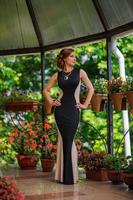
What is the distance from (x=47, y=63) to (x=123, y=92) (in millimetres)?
→ 7197

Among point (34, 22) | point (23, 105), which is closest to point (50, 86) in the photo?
point (23, 105)

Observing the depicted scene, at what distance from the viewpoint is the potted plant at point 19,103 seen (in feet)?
25.0

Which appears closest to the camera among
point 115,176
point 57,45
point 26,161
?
point 115,176

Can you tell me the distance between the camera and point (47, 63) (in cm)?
1306

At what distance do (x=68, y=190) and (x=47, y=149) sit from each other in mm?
2137

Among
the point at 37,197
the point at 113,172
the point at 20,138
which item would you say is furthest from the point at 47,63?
the point at 37,197

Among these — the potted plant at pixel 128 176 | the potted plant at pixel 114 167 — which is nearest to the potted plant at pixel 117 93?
the potted plant at pixel 114 167

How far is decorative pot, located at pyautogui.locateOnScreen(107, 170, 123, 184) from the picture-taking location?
225 inches

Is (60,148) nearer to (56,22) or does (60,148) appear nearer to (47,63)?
(56,22)

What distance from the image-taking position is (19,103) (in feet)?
25.0

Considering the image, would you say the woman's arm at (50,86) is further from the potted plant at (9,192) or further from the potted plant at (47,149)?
the potted plant at (9,192)

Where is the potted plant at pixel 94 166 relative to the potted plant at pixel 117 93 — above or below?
below

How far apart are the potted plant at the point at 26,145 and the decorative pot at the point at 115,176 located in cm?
190

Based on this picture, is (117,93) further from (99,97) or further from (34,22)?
(34,22)
